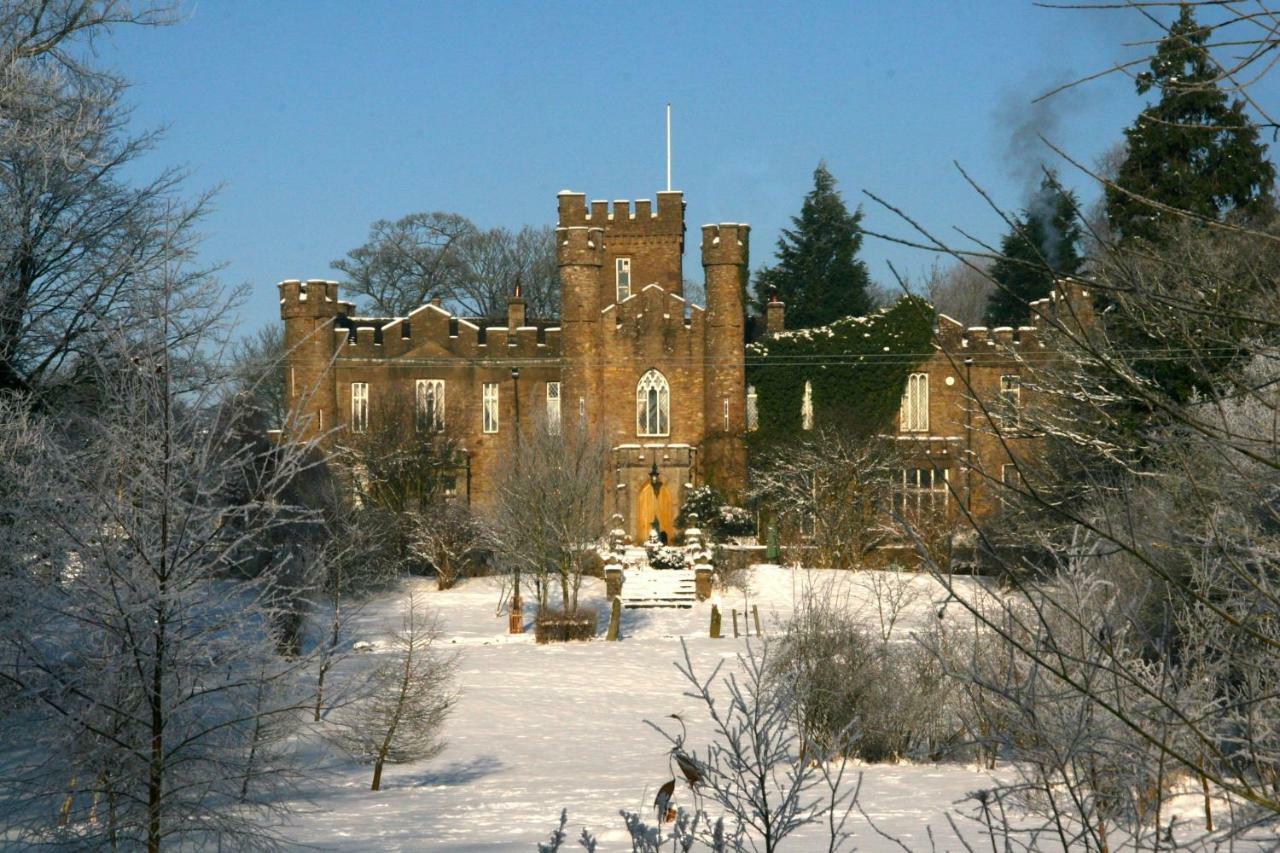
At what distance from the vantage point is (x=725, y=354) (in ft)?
119

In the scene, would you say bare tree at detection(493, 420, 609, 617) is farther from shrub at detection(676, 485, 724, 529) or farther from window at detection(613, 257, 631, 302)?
window at detection(613, 257, 631, 302)

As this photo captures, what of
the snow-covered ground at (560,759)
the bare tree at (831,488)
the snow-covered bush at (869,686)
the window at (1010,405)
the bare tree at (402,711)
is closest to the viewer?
the window at (1010,405)

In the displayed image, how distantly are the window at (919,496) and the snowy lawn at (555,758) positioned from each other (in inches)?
94.2

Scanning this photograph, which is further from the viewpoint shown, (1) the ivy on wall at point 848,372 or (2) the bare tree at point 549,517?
(1) the ivy on wall at point 848,372

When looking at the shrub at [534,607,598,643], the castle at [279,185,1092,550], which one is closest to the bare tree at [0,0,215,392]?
the shrub at [534,607,598,643]

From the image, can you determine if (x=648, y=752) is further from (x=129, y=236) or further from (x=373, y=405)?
(x=373, y=405)

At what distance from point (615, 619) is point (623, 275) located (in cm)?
1448

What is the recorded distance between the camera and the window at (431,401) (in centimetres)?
3672

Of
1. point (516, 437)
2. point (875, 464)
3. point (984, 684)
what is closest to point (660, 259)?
point (516, 437)

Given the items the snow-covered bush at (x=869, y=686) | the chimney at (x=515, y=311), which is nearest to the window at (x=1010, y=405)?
the snow-covered bush at (x=869, y=686)

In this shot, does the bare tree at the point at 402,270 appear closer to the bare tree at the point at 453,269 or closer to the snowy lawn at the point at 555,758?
the bare tree at the point at 453,269

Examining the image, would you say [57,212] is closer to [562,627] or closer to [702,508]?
[562,627]

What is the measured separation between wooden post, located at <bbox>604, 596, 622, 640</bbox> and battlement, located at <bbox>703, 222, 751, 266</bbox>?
37.1 ft

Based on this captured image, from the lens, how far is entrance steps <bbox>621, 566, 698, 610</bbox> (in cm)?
3022
